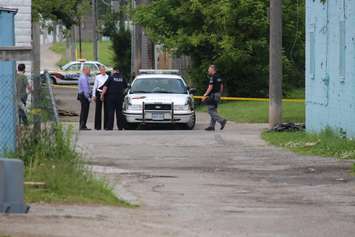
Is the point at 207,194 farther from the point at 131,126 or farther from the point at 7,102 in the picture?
the point at 131,126

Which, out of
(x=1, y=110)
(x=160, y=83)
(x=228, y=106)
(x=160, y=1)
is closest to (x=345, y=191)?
(x=1, y=110)

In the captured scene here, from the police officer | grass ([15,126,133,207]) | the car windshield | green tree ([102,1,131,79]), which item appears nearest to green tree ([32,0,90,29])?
the car windshield

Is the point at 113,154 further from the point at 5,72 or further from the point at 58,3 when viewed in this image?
the point at 58,3

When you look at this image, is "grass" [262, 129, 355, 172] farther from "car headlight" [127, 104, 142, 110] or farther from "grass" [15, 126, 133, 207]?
"grass" [15, 126, 133, 207]

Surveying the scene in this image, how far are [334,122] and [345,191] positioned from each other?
8194mm

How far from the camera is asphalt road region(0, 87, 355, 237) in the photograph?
1077 cm

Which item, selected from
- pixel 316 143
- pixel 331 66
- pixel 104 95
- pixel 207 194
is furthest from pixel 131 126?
pixel 207 194

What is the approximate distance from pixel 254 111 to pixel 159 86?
5.63 metres

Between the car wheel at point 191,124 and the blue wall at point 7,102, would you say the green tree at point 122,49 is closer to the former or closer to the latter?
the car wheel at point 191,124

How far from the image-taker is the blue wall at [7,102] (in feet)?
46.6

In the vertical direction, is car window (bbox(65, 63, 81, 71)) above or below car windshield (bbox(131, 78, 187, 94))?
above

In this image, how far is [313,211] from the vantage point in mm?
12234

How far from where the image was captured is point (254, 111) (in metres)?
33.2

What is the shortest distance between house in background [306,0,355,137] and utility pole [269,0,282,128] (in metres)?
1.07
